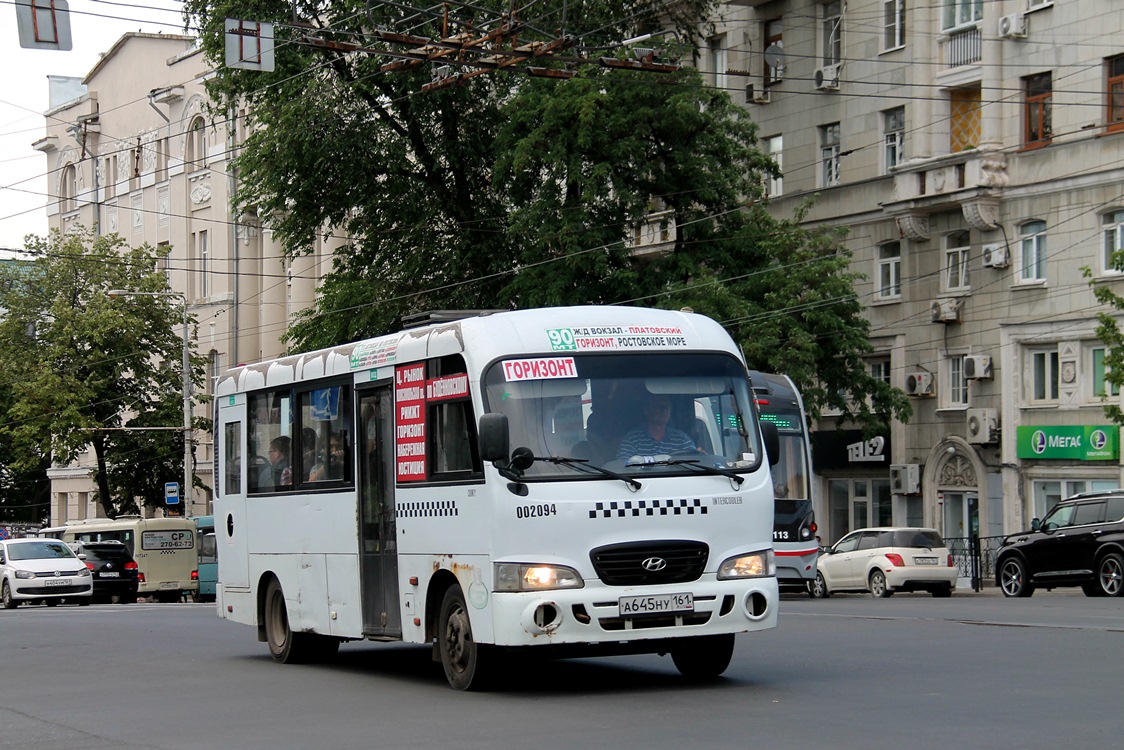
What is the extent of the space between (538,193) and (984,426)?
1124 cm

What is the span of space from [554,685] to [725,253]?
86.7 feet

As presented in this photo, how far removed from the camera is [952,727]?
9.98 meters

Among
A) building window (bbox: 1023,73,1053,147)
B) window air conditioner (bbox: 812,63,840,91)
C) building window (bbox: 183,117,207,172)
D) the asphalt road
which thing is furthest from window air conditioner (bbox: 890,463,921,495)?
building window (bbox: 183,117,207,172)

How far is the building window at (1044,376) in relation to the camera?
1507 inches

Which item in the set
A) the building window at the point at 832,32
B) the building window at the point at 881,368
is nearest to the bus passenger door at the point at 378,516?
the building window at the point at 881,368

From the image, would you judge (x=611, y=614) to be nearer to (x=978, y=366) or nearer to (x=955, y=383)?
(x=978, y=366)

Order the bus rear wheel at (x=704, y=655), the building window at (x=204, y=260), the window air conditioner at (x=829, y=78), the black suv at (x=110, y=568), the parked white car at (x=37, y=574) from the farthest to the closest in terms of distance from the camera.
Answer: the building window at (x=204, y=260), the black suv at (x=110, y=568), the window air conditioner at (x=829, y=78), the parked white car at (x=37, y=574), the bus rear wheel at (x=704, y=655)

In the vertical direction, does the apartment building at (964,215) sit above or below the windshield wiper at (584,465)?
above

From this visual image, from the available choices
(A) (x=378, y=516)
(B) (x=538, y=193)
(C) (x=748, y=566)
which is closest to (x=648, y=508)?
(C) (x=748, y=566)

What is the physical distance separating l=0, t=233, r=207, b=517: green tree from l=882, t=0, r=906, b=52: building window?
2948 centimetres

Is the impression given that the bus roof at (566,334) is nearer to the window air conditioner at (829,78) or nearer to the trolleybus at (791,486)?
the trolleybus at (791,486)

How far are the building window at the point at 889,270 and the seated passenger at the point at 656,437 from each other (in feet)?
99.9

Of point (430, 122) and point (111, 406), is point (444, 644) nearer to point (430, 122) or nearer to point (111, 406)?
point (430, 122)

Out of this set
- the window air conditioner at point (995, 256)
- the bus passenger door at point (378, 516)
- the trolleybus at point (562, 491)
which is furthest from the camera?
the window air conditioner at point (995, 256)
